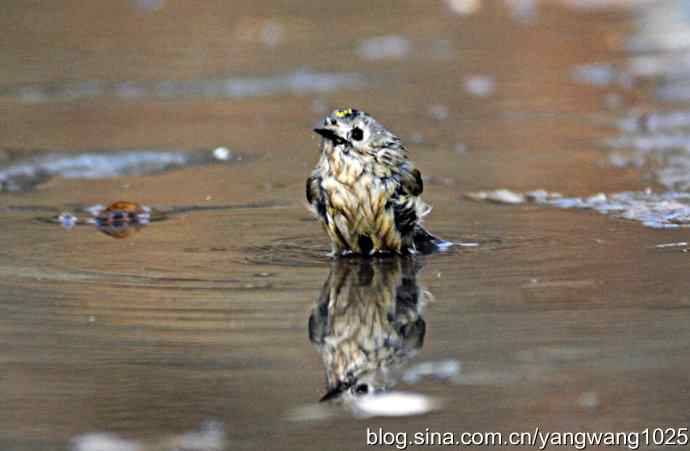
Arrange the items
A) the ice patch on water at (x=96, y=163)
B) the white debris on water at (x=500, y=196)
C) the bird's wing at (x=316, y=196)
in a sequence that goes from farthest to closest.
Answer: the ice patch on water at (x=96, y=163) → the white debris on water at (x=500, y=196) → the bird's wing at (x=316, y=196)

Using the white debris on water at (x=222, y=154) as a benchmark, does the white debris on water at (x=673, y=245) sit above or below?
above

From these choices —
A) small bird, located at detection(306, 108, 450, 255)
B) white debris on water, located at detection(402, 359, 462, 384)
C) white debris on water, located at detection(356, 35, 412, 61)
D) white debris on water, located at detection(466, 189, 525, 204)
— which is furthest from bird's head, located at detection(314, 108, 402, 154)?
white debris on water, located at detection(356, 35, 412, 61)

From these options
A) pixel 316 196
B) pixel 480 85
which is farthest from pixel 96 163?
pixel 480 85

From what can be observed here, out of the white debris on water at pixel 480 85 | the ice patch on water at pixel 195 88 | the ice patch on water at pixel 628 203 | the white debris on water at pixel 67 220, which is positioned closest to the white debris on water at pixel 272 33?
the ice patch on water at pixel 195 88

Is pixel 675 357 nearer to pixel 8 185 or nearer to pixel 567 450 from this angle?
pixel 567 450

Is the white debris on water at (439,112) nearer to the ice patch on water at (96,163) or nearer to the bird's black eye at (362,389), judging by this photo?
the ice patch on water at (96,163)

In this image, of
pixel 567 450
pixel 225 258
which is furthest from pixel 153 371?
pixel 225 258
